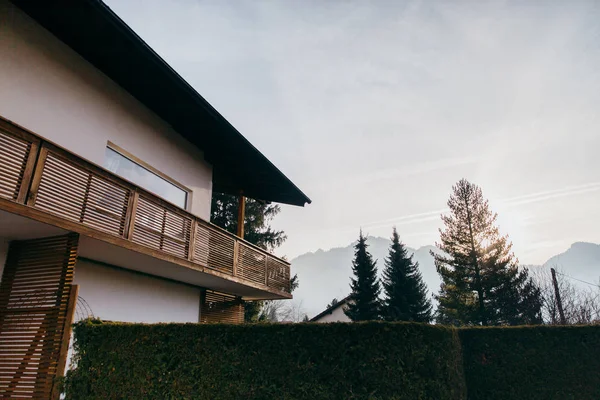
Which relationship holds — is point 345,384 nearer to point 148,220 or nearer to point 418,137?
point 148,220

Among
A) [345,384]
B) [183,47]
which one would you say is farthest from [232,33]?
[345,384]

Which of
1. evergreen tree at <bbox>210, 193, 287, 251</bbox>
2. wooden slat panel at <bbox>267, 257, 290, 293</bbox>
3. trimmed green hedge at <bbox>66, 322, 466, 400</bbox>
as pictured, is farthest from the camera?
evergreen tree at <bbox>210, 193, 287, 251</bbox>

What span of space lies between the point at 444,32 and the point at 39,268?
425 inches

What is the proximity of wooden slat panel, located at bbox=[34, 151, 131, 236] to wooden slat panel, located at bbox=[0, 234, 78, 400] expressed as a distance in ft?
1.62

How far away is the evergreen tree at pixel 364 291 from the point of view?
91.4 ft

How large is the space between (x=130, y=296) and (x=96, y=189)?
3.15 meters

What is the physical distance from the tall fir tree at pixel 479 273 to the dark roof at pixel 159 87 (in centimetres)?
1565

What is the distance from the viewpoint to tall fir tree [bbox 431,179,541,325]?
78.5 ft

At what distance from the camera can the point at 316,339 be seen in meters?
4.84

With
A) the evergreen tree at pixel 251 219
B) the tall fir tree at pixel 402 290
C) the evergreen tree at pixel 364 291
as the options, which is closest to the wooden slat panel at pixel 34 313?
the evergreen tree at pixel 251 219

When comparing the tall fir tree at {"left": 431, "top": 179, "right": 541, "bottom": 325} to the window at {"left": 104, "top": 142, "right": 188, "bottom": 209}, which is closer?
the window at {"left": 104, "top": 142, "right": 188, "bottom": 209}

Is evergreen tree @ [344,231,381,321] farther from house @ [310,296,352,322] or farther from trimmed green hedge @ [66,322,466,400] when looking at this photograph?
trimmed green hedge @ [66,322,466,400]

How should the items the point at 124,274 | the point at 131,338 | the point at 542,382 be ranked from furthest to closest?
1. the point at 124,274
2. the point at 542,382
3. the point at 131,338

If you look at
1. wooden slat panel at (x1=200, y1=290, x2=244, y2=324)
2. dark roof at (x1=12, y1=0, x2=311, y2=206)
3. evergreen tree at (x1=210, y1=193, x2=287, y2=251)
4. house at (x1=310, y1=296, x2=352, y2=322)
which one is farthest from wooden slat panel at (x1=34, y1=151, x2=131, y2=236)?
house at (x1=310, y1=296, x2=352, y2=322)
